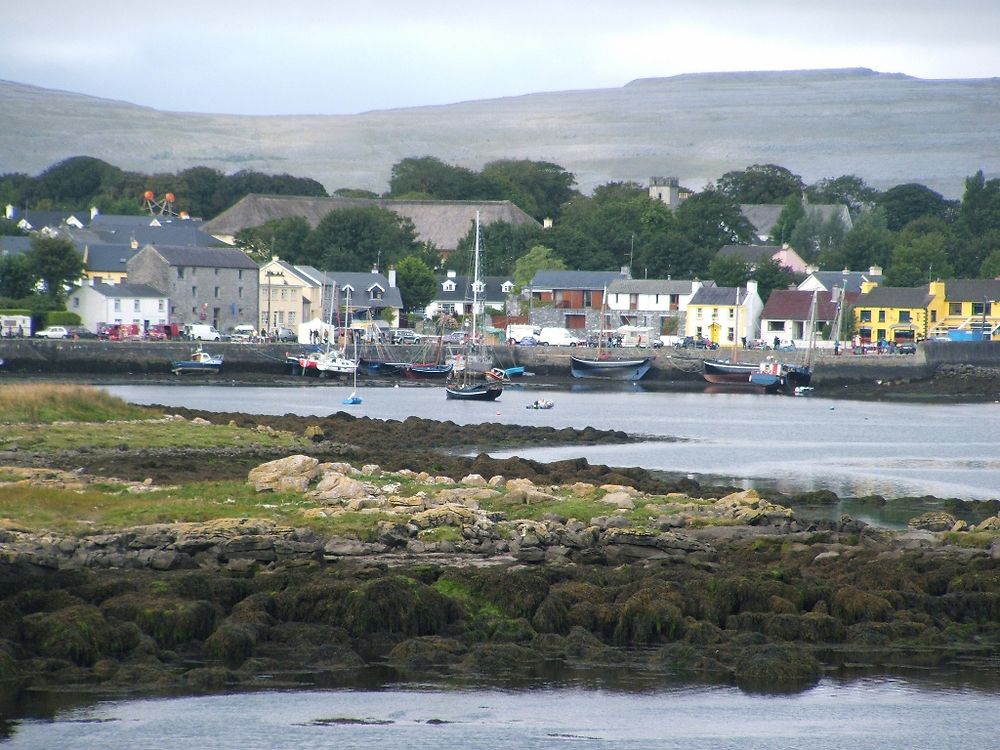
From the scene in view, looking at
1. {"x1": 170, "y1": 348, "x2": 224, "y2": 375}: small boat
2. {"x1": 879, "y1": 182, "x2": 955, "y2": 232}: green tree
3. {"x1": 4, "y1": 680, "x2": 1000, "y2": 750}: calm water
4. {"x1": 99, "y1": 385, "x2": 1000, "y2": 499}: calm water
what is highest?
{"x1": 879, "y1": 182, "x2": 955, "y2": 232}: green tree

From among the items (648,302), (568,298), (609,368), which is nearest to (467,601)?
(609,368)

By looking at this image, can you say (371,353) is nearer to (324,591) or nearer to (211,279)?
(211,279)

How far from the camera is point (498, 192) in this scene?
155 metres

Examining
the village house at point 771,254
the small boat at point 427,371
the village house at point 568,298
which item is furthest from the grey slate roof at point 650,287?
the small boat at point 427,371

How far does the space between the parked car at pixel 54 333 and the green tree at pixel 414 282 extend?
29504 millimetres

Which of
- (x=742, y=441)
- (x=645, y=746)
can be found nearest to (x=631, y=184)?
(x=742, y=441)

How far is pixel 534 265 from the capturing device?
378ft

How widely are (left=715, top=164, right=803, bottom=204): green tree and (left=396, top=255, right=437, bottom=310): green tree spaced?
171 ft

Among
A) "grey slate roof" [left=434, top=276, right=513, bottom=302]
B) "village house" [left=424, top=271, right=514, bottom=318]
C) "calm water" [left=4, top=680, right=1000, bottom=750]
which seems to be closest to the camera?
"calm water" [left=4, top=680, right=1000, bottom=750]

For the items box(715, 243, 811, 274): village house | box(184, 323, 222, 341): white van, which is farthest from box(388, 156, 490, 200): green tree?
box(184, 323, 222, 341): white van

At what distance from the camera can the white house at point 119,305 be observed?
91562 millimetres

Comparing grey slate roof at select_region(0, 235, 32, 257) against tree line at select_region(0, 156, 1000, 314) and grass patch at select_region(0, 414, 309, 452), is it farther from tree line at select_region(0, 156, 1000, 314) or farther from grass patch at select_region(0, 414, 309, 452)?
grass patch at select_region(0, 414, 309, 452)

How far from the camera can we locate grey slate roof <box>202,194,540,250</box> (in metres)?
Answer: 134

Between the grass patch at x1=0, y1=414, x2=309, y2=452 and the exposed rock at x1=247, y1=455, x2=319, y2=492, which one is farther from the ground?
the exposed rock at x1=247, y1=455, x2=319, y2=492
